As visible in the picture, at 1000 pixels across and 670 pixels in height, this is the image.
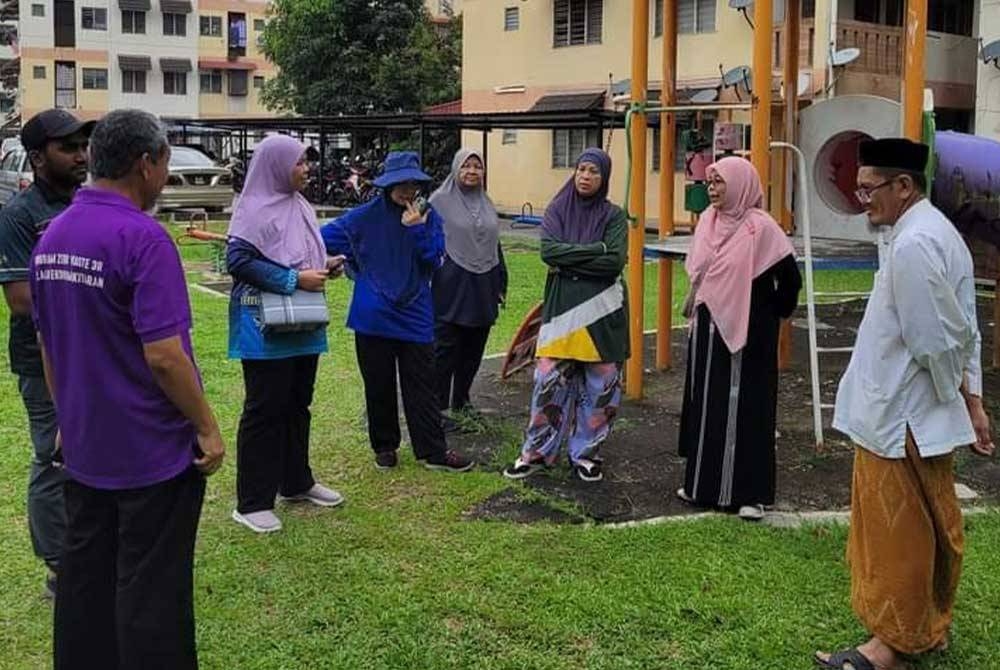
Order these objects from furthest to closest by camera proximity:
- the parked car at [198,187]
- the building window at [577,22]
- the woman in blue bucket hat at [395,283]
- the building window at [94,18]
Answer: the building window at [94,18] < the building window at [577,22] < the parked car at [198,187] < the woman in blue bucket hat at [395,283]

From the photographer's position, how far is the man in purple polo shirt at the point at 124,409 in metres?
2.64

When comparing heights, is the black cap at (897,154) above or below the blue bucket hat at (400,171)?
below

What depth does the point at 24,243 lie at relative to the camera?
11.5ft

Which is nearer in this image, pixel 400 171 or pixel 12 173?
pixel 400 171

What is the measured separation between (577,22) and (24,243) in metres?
19.6

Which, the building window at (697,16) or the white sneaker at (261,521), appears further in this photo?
the building window at (697,16)

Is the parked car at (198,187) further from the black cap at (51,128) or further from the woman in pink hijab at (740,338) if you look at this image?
the black cap at (51,128)

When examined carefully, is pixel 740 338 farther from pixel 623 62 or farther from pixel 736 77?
pixel 623 62

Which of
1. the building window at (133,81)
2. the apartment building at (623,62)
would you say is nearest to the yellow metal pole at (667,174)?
the apartment building at (623,62)

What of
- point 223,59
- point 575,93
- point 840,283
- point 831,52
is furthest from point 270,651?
point 223,59

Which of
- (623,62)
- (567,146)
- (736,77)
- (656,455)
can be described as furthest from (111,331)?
(567,146)

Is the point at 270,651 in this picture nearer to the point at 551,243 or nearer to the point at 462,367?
the point at 551,243

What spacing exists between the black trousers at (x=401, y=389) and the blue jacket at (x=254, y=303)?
0.81m

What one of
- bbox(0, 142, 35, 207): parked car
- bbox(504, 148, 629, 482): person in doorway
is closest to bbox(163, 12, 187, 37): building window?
bbox(0, 142, 35, 207): parked car
